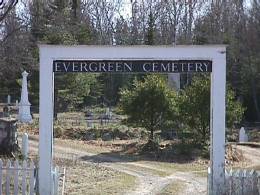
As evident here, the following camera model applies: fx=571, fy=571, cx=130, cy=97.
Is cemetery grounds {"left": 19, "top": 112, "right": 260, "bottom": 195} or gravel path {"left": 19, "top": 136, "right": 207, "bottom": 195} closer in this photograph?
gravel path {"left": 19, "top": 136, "right": 207, "bottom": 195}

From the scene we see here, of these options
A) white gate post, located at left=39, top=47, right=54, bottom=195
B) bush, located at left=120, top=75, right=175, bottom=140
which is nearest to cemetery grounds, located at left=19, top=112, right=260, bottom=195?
bush, located at left=120, top=75, right=175, bottom=140

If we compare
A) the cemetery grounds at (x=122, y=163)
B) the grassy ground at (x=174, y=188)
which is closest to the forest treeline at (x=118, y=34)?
the cemetery grounds at (x=122, y=163)

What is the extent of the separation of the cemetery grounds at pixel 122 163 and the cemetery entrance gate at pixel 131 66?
1.89 metres

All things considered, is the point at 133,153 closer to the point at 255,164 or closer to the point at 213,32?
the point at 255,164

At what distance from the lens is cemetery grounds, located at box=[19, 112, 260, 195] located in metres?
13.7

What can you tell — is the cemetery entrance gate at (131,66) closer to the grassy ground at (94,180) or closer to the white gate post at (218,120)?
the white gate post at (218,120)

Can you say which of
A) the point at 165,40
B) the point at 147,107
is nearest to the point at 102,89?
the point at 165,40

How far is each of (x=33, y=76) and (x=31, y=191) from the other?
31.3m

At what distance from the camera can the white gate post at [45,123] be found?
1104 cm

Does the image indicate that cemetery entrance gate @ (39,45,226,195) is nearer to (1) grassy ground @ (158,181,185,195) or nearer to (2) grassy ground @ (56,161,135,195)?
(2) grassy ground @ (56,161,135,195)

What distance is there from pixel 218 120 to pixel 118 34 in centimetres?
5153

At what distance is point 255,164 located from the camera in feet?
68.9

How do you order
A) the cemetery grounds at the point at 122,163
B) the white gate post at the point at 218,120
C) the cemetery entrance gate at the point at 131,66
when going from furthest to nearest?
the cemetery grounds at the point at 122,163 < the white gate post at the point at 218,120 < the cemetery entrance gate at the point at 131,66

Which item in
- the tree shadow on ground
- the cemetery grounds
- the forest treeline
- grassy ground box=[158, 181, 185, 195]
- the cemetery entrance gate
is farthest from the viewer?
the forest treeline
